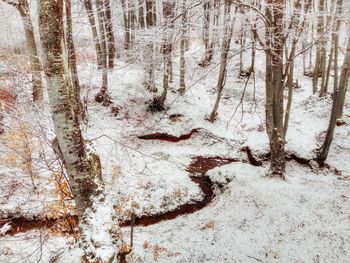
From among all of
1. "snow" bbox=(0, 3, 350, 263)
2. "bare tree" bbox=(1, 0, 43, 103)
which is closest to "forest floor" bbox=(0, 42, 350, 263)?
"snow" bbox=(0, 3, 350, 263)

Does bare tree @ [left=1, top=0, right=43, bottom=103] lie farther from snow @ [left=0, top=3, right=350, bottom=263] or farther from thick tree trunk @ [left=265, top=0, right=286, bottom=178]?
thick tree trunk @ [left=265, top=0, right=286, bottom=178]

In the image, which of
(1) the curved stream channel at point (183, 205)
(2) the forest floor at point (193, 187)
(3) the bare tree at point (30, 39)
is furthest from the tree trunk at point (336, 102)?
(3) the bare tree at point (30, 39)

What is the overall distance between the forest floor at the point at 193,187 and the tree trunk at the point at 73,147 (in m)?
0.52

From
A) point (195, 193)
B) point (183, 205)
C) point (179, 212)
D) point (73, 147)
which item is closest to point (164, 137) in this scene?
→ point (195, 193)

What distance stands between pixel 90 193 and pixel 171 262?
10.9 ft

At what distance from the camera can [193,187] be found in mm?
10227

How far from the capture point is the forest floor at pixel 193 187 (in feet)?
20.1

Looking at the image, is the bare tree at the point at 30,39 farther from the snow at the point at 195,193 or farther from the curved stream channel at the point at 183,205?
the curved stream channel at the point at 183,205

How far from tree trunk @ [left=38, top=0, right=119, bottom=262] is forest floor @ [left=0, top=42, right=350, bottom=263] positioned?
52 cm

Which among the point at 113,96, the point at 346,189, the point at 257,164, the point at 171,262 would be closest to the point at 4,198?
the point at 171,262

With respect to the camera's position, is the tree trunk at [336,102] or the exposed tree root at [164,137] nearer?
the tree trunk at [336,102]

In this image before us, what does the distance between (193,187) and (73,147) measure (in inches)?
288

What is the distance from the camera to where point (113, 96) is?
15.3m

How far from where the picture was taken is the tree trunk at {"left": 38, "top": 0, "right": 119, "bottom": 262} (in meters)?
3.00
